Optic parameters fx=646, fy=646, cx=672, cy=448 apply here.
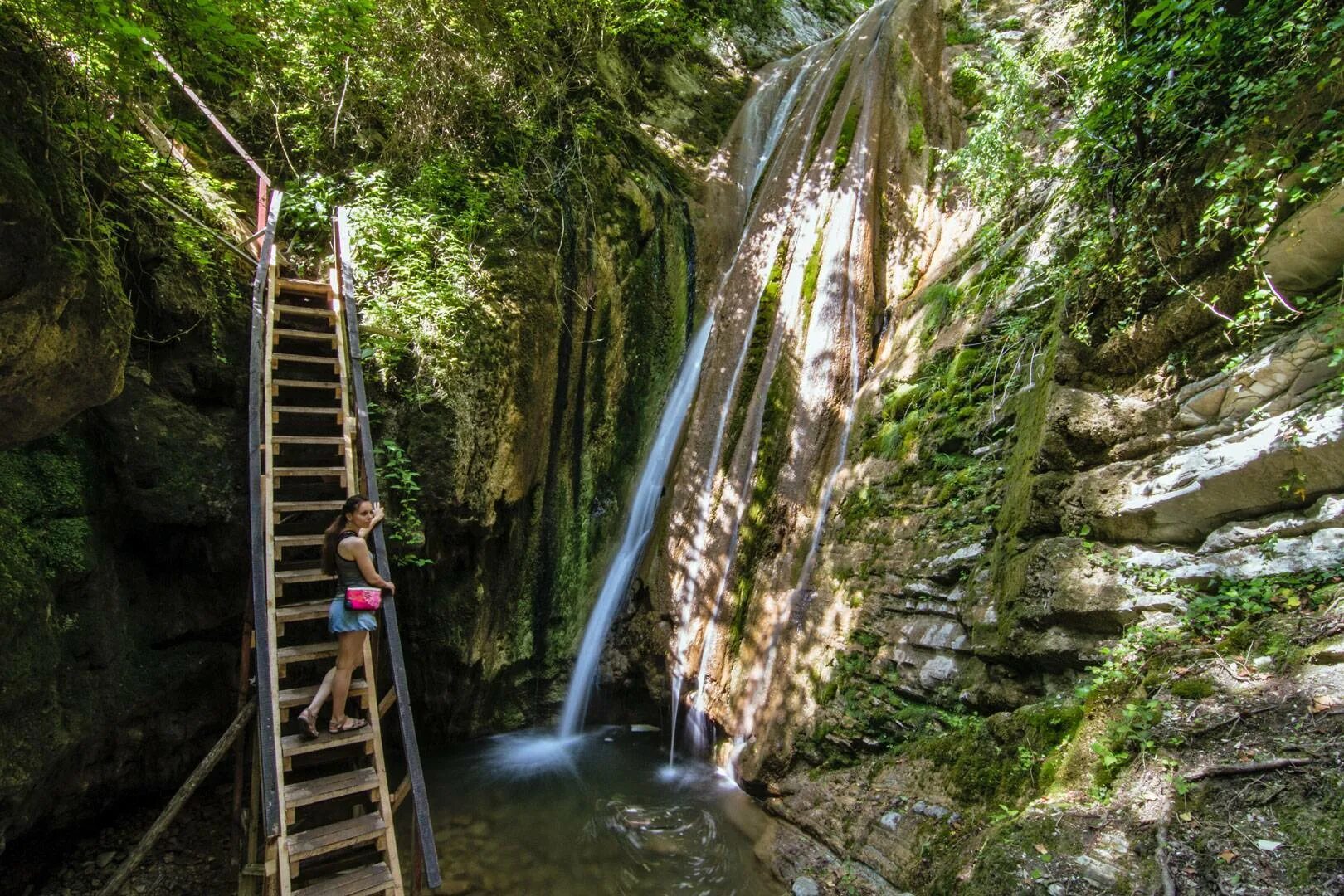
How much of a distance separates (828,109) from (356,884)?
34.8 feet

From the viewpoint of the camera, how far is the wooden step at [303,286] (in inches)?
243

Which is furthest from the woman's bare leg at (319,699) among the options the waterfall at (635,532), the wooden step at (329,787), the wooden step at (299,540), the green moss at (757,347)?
the green moss at (757,347)

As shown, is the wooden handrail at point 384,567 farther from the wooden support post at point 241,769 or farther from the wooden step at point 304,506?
the wooden support post at point 241,769

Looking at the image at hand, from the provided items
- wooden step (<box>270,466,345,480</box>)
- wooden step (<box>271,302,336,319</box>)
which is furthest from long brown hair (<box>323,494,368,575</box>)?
wooden step (<box>271,302,336,319</box>)

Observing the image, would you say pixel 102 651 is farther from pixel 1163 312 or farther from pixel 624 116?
pixel 624 116

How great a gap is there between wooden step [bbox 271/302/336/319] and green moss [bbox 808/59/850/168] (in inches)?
263

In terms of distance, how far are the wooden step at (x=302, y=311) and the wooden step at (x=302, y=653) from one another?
3.08m

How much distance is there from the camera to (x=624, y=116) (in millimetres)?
10016

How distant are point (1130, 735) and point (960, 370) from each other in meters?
3.26

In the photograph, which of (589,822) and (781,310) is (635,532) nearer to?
(781,310)

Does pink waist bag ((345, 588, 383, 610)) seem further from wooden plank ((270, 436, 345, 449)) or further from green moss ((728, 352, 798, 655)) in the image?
green moss ((728, 352, 798, 655))

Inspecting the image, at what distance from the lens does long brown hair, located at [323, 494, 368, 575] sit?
4.27 m

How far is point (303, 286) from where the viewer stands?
6.23 metres

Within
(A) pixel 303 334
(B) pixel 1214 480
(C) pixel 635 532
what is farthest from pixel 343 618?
(B) pixel 1214 480
